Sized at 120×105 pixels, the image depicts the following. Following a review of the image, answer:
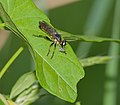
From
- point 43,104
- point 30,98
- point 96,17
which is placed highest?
point 30,98

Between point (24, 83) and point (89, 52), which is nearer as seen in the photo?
point (24, 83)

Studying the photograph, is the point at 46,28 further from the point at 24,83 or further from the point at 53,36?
the point at 24,83

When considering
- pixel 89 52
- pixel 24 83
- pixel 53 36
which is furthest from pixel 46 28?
pixel 89 52

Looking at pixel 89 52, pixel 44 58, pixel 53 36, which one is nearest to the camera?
pixel 44 58

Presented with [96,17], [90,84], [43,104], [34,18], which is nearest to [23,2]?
[34,18]

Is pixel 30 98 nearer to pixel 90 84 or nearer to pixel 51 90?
pixel 51 90

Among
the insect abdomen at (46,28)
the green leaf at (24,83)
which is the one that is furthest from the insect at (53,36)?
the green leaf at (24,83)

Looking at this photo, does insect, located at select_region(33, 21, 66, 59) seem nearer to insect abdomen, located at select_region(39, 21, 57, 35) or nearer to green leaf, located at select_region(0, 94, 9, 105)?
insect abdomen, located at select_region(39, 21, 57, 35)
